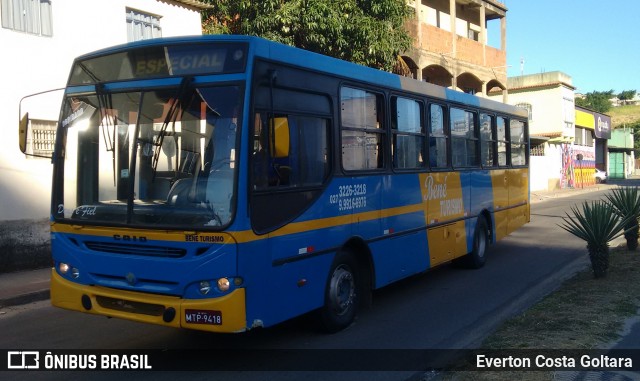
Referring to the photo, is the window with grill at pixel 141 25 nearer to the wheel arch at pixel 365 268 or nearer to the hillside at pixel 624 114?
the wheel arch at pixel 365 268

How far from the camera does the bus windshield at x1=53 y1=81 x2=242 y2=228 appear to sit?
5.17 metres

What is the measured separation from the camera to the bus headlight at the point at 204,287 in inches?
199

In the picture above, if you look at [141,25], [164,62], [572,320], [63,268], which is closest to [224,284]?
[63,268]

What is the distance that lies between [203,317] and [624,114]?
11512 cm

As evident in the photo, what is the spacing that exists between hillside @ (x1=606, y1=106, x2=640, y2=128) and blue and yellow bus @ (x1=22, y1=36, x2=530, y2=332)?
10348cm

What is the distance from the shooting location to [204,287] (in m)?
5.05

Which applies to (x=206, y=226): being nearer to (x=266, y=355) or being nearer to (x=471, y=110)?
(x=266, y=355)

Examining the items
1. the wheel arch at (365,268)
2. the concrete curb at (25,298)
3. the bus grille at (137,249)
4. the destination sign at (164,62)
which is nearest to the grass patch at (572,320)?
the wheel arch at (365,268)

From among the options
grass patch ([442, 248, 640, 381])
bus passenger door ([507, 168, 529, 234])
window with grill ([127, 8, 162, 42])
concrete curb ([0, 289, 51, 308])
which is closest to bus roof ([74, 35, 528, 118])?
grass patch ([442, 248, 640, 381])

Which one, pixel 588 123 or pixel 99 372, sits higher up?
pixel 588 123

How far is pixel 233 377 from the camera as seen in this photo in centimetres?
538

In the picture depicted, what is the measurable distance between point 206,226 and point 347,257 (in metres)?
2.18

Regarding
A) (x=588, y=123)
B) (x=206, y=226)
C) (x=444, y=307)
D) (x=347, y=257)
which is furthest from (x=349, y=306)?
(x=588, y=123)

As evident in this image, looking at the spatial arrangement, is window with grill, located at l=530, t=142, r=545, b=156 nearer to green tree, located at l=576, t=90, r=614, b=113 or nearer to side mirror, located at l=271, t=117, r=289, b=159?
side mirror, located at l=271, t=117, r=289, b=159
